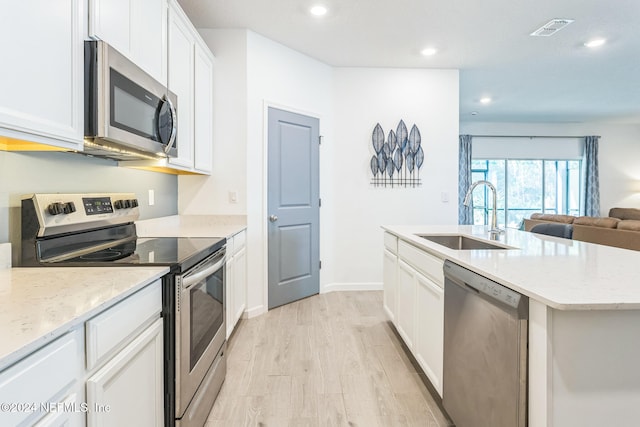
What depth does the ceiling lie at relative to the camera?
9.75 feet

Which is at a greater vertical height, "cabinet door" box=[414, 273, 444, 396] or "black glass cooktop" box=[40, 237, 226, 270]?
"black glass cooktop" box=[40, 237, 226, 270]

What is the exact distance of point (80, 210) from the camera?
5.67ft

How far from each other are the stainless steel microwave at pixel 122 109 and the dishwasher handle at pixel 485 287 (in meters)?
1.57

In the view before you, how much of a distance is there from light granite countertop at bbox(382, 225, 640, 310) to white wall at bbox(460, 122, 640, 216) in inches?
260

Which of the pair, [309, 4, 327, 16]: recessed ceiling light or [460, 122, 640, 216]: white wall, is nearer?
[309, 4, 327, 16]: recessed ceiling light

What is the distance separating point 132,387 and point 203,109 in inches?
93.9

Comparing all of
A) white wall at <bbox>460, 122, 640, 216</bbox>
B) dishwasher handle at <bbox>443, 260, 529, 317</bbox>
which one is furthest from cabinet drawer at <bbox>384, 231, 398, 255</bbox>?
white wall at <bbox>460, 122, 640, 216</bbox>

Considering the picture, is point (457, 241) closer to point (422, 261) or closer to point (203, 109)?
point (422, 261)

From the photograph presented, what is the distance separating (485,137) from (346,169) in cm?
477

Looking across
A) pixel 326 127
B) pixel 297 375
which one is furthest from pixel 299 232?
pixel 297 375

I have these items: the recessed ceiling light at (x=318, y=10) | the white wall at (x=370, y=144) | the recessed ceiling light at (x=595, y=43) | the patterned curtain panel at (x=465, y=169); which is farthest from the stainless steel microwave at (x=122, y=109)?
the patterned curtain panel at (x=465, y=169)

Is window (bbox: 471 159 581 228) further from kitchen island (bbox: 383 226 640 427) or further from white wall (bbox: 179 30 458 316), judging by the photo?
kitchen island (bbox: 383 226 640 427)

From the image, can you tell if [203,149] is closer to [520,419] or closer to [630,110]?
[520,419]

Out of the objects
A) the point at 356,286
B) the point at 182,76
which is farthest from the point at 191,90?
the point at 356,286
